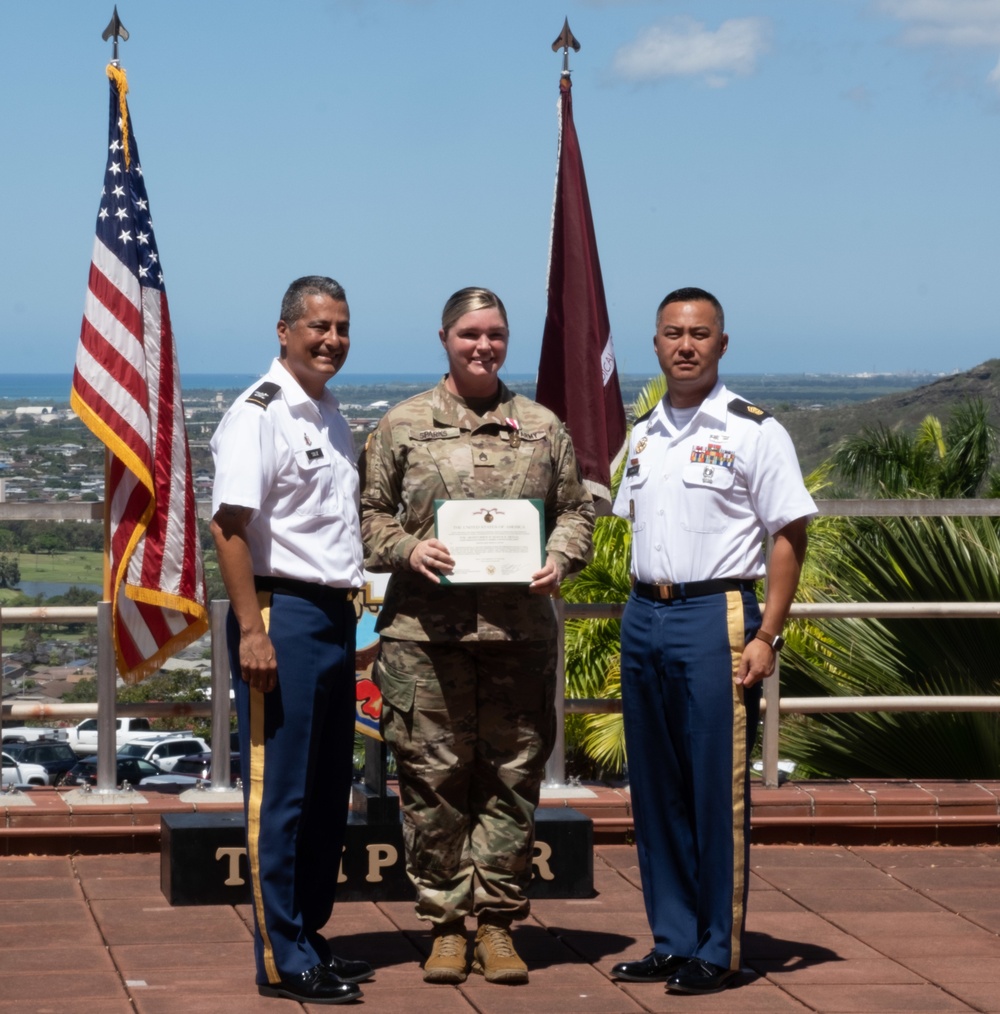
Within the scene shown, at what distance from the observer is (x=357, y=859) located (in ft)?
17.1

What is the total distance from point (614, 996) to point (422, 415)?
1.63 metres

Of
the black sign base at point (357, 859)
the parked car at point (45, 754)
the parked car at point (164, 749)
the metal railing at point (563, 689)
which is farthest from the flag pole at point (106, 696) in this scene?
the parked car at point (164, 749)

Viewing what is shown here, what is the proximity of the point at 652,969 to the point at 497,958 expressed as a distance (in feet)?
1.41

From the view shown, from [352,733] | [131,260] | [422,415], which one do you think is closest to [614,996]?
[352,733]

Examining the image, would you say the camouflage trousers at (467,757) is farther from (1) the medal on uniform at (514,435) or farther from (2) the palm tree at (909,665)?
(2) the palm tree at (909,665)

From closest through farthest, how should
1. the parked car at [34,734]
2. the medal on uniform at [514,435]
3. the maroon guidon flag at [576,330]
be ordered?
the medal on uniform at [514,435] → the maroon guidon flag at [576,330] → the parked car at [34,734]

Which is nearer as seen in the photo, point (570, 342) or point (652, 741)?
point (652, 741)

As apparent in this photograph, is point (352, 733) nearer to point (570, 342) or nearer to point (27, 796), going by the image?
point (27, 796)

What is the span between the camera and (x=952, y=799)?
617 cm

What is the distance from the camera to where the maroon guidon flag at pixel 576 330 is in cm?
655

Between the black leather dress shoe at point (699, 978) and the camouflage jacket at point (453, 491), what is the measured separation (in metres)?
0.96

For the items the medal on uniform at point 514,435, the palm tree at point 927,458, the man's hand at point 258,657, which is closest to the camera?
the man's hand at point 258,657

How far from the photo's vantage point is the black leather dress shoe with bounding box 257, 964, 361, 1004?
13.6 feet

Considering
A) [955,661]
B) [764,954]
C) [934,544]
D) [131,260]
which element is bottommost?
[764,954]
